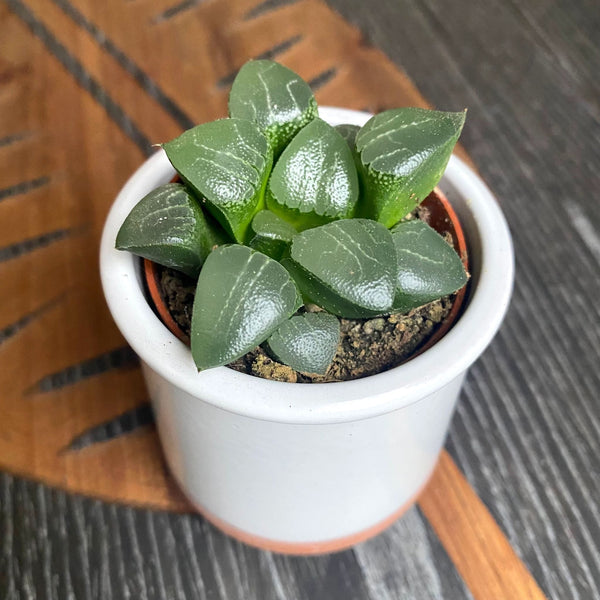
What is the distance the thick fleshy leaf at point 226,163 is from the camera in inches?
13.6

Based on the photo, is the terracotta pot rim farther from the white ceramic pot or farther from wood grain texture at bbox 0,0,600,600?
wood grain texture at bbox 0,0,600,600

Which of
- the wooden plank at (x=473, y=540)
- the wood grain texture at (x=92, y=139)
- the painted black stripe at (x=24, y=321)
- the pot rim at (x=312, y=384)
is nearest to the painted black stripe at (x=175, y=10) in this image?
the wood grain texture at (x=92, y=139)

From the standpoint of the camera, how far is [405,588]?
50 cm

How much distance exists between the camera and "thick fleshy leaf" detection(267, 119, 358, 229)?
36 centimetres

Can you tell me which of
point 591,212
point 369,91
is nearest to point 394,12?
point 369,91

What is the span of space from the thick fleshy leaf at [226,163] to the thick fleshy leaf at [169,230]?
0.04 feet

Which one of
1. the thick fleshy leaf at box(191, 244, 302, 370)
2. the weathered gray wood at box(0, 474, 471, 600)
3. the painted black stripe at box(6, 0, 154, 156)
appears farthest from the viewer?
the painted black stripe at box(6, 0, 154, 156)

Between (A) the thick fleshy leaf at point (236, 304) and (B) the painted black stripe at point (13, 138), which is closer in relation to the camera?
(A) the thick fleshy leaf at point (236, 304)

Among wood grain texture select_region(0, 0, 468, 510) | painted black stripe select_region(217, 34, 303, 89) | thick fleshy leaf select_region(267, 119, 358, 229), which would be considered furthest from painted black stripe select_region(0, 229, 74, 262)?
thick fleshy leaf select_region(267, 119, 358, 229)

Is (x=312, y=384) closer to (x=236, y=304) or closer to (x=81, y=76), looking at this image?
(x=236, y=304)

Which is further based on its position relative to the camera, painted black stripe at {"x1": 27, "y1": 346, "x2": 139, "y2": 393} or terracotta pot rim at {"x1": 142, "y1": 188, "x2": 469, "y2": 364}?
painted black stripe at {"x1": 27, "y1": 346, "x2": 139, "y2": 393}

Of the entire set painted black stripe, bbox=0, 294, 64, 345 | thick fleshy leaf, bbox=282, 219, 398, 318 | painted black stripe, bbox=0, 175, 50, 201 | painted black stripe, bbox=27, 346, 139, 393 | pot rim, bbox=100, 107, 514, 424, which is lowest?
painted black stripe, bbox=27, 346, 139, 393

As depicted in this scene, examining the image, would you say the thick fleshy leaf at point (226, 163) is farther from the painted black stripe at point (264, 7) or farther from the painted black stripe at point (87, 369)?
the painted black stripe at point (264, 7)

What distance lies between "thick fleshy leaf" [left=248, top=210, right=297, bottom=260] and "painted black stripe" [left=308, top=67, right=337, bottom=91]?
15.2 inches
